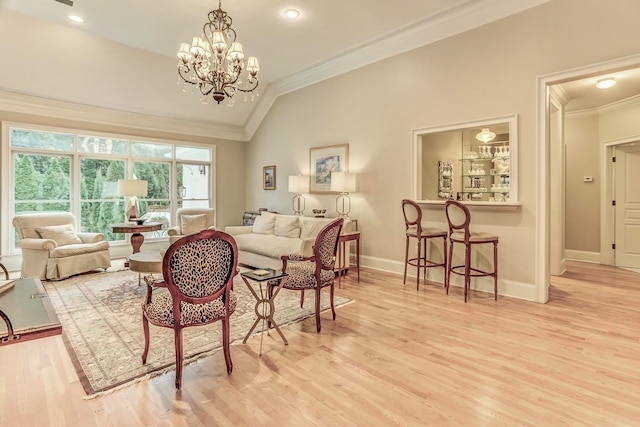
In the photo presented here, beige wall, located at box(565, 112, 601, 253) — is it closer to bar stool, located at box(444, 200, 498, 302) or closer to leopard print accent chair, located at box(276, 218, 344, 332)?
bar stool, located at box(444, 200, 498, 302)

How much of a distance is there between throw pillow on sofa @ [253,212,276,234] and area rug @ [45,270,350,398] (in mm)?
1583

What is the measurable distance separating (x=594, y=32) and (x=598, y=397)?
355 centimetres

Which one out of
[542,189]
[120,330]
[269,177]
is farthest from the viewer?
[269,177]

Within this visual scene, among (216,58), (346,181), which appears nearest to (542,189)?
(346,181)

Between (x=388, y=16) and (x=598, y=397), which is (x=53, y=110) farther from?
(x=598, y=397)

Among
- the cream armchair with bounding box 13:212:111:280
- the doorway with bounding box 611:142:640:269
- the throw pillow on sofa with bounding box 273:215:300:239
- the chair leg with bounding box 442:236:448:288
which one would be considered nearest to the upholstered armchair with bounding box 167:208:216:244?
the cream armchair with bounding box 13:212:111:280

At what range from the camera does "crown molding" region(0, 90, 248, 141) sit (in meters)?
5.67

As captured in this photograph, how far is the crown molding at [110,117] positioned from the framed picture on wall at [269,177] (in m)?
1.32

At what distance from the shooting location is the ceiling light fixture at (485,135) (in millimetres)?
5098

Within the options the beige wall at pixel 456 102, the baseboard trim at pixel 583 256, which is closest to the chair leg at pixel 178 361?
the beige wall at pixel 456 102

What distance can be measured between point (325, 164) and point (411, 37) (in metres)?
2.56

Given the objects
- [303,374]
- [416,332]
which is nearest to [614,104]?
[416,332]

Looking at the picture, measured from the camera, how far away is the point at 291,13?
4477 millimetres

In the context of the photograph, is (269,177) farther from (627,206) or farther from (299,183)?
(627,206)
